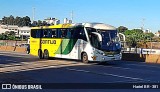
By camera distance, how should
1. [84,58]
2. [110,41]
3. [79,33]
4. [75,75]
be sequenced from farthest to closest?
[79,33]
[84,58]
[110,41]
[75,75]

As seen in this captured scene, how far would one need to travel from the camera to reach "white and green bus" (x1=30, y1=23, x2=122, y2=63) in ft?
80.8

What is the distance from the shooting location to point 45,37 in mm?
30188

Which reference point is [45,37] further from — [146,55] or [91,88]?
[91,88]

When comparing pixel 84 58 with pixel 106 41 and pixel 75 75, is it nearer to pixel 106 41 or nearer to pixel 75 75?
pixel 106 41

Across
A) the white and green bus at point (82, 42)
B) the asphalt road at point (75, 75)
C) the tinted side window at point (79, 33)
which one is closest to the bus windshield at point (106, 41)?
the white and green bus at point (82, 42)

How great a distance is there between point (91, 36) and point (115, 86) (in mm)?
11910

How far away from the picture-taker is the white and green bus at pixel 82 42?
80.8 ft

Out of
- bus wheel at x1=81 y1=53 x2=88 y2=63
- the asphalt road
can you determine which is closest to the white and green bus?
bus wheel at x1=81 y1=53 x2=88 y2=63

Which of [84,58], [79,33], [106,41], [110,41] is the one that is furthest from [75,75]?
[79,33]

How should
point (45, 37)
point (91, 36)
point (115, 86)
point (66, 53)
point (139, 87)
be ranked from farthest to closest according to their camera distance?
point (45, 37) → point (66, 53) → point (91, 36) → point (115, 86) → point (139, 87)

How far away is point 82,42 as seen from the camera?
84.6ft

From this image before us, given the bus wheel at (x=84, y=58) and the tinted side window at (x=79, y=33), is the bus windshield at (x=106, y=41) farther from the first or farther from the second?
the bus wheel at (x=84, y=58)

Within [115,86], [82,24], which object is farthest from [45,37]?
[115,86]

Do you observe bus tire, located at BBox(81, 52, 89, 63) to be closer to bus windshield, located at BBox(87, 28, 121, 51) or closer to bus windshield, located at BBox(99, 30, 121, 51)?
bus windshield, located at BBox(87, 28, 121, 51)
